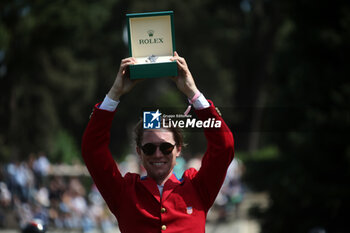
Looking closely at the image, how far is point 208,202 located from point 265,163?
40.2 feet

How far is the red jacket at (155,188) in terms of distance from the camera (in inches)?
142

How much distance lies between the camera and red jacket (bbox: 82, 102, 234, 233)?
3611mm

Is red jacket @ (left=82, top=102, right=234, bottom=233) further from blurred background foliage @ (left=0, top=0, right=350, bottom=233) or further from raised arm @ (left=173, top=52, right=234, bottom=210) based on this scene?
blurred background foliage @ (left=0, top=0, right=350, bottom=233)

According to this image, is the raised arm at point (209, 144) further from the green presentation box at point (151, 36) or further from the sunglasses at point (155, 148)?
the sunglasses at point (155, 148)

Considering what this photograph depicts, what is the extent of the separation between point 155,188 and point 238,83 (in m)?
35.1

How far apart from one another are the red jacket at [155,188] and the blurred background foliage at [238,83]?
423 millimetres

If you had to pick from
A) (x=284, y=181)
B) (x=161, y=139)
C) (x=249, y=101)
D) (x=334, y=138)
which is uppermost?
(x=161, y=139)

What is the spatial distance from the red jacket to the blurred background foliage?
1.39 ft

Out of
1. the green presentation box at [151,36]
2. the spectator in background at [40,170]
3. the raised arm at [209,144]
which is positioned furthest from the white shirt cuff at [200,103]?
the spectator in background at [40,170]

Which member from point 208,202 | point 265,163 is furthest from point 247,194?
point 208,202

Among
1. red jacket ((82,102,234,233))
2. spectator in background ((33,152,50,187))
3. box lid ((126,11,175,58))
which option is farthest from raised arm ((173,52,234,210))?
spectator in background ((33,152,50,187))

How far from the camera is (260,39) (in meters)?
35.6

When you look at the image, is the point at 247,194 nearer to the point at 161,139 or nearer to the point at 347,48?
the point at 347,48

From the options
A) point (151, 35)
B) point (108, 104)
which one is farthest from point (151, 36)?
point (108, 104)
